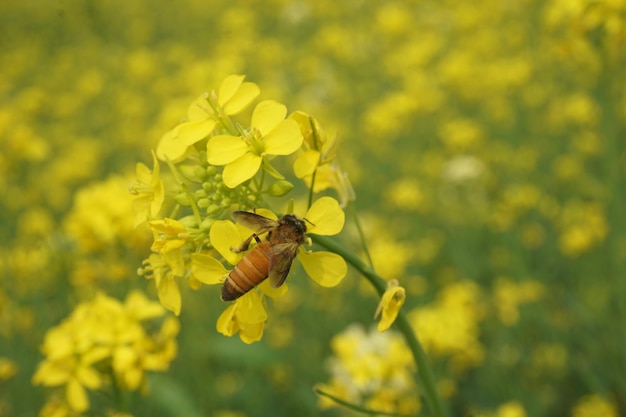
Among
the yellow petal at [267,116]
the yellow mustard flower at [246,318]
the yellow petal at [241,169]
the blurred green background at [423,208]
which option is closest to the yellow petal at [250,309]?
the yellow mustard flower at [246,318]

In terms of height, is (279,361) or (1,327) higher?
(1,327)

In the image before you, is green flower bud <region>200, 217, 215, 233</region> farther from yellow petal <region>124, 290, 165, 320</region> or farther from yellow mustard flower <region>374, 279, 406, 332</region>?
yellow petal <region>124, 290, 165, 320</region>

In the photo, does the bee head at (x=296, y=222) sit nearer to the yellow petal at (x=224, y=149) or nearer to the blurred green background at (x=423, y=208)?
the yellow petal at (x=224, y=149)

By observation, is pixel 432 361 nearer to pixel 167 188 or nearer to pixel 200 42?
pixel 167 188

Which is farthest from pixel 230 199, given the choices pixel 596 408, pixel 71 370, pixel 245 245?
pixel 596 408

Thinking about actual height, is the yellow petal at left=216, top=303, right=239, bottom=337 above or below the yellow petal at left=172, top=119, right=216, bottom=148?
below

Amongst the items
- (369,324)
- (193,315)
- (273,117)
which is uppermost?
(273,117)

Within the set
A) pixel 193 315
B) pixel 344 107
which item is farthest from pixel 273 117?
pixel 344 107

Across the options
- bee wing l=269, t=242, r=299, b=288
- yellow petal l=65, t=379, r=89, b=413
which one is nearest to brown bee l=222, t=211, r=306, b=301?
bee wing l=269, t=242, r=299, b=288
